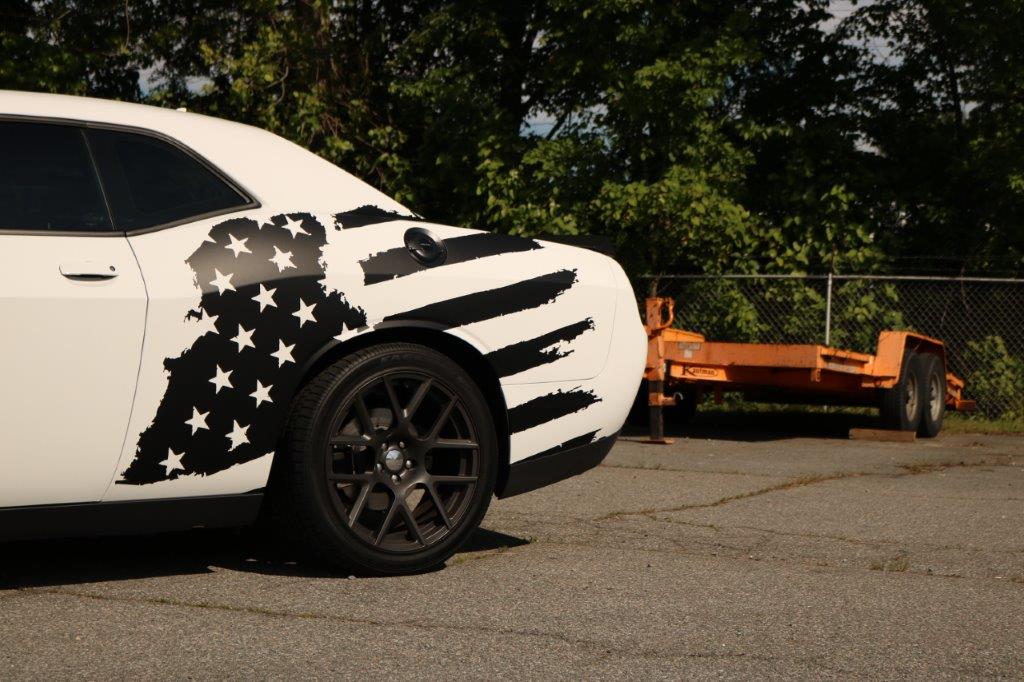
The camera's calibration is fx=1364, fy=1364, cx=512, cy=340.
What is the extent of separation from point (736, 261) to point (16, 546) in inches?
445

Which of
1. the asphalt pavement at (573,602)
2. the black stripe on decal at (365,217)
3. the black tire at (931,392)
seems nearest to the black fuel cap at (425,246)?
the black stripe on decal at (365,217)

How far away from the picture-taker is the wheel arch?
4.60 metres

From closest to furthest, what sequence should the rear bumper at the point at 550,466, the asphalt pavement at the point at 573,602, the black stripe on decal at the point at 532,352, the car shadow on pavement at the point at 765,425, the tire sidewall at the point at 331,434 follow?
the asphalt pavement at the point at 573,602 < the tire sidewall at the point at 331,434 < the black stripe on decal at the point at 532,352 < the rear bumper at the point at 550,466 < the car shadow on pavement at the point at 765,425

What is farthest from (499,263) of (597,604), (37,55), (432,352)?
(37,55)

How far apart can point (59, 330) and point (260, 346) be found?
0.63 meters

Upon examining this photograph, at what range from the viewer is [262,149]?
482cm

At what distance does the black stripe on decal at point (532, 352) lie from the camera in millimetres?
4891

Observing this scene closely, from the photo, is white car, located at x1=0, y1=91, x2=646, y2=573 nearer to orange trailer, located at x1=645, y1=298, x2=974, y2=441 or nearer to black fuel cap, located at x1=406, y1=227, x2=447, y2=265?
black fuel cap, located at x1=406, y1=227, x2=447, y2=265

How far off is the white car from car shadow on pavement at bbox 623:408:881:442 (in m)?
6.87

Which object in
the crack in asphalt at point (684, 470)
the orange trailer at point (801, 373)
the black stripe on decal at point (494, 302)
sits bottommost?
the crack in asphalt at point (684, 470)

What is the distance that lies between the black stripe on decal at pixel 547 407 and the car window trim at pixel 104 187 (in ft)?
3.90

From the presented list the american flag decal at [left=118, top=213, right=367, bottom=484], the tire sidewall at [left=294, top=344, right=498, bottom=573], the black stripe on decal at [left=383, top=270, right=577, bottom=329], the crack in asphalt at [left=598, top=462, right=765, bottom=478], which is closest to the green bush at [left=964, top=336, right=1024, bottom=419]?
the crack in asphalt at [left=598, top=462, right=765, bottom=478]

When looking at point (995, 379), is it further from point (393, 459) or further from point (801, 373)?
point (393, 459)

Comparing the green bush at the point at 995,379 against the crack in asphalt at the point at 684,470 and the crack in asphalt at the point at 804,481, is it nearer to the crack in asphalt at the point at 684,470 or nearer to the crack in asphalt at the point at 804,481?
the crack in asphalt at the point at 804,481
